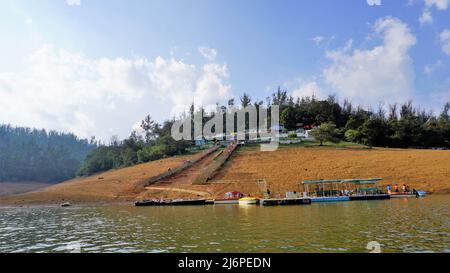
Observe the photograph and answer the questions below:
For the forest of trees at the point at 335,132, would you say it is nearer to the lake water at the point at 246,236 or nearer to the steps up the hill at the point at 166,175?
the steps up the hill at the point at 166,175

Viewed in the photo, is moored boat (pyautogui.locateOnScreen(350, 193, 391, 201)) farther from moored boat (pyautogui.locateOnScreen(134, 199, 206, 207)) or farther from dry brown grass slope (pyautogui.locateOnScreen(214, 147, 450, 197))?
moored boat (pyautogui.locateOnScreen(134, 199, 206, 207))

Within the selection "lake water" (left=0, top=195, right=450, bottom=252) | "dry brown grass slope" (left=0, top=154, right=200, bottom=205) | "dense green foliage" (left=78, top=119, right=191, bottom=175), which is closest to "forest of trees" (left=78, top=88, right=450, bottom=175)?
"dense green foliage" (left=78, top=119, right=191, bottom=175)

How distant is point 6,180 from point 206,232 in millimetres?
142529

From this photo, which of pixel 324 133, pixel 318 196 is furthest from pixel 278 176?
pixel 324 133

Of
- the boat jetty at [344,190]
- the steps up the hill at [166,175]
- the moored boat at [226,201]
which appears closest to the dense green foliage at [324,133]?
the steps up the hill at [166,175]

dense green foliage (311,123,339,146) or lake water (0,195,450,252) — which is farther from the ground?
dense green foliage (311,123,339,146)

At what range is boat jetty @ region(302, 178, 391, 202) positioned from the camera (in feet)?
159

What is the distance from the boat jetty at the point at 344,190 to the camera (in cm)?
4844

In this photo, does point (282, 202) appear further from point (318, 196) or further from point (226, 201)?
point (226, 201)

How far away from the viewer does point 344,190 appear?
5388 cm

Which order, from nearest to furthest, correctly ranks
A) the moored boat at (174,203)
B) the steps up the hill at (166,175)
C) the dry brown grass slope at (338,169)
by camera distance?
the moored boat at (174,203) → the dry brown grass slope at (338,169) → the steps up the hill at (166,175)

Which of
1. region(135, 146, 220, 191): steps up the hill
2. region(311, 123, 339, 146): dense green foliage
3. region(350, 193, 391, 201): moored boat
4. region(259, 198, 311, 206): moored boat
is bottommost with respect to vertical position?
region(259, 198, 311, 206): moored boat

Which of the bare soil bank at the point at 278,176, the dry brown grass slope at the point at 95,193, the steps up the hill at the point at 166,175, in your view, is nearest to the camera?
the bare soil bank at the point at 278,176
